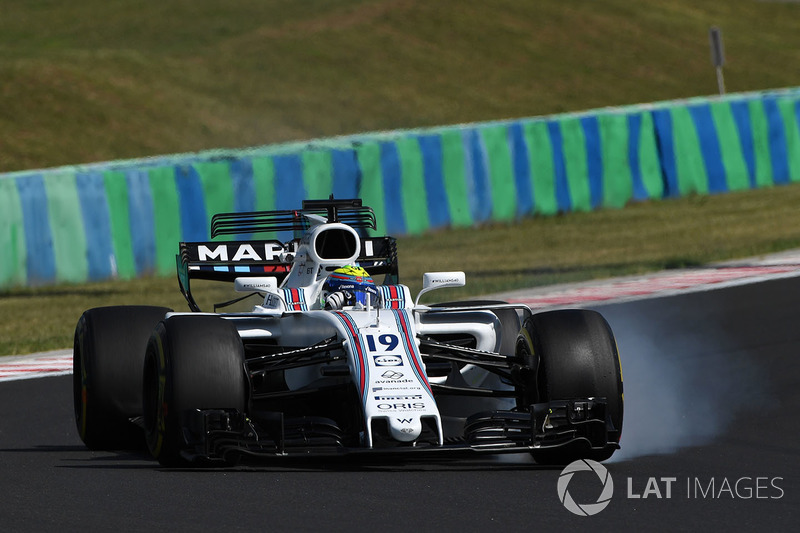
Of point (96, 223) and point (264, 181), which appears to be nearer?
point (96, 223)

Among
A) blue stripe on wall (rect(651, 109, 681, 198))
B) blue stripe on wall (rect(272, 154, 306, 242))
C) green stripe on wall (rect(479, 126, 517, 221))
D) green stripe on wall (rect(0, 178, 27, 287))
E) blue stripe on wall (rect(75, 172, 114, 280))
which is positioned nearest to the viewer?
green stripe on wall (rect(0, 178, 27, 287))

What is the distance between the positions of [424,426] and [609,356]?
1.02m

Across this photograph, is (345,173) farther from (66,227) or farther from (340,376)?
(340,376)

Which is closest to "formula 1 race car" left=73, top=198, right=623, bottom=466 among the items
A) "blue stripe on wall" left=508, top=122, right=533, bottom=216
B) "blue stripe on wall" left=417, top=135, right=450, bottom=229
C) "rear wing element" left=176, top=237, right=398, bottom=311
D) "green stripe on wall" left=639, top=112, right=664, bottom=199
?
"rear wing element" left=176, top=237, right=398, bottom=311

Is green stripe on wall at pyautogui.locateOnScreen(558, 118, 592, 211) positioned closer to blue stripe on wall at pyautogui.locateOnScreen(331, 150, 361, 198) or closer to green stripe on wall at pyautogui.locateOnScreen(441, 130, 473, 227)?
green stripe on wall at pyautogui.locateOnScreen(441, 130, 473, 227)

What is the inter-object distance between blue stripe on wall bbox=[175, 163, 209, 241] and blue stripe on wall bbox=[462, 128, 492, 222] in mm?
4231

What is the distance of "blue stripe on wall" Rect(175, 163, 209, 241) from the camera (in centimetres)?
1891

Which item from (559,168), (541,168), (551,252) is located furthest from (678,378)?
(559,168)

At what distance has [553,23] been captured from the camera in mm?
49594

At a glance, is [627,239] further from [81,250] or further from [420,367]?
[420,367]

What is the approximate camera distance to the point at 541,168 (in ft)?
73.3

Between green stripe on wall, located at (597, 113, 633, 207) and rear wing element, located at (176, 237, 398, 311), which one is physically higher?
green stripe on wall, located at (597, 113, 633, 207)

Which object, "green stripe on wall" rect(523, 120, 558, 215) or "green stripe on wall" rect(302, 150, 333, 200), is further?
"green stripe on wall" rect(523, 120, 558, 215)

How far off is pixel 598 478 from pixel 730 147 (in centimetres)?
1777
